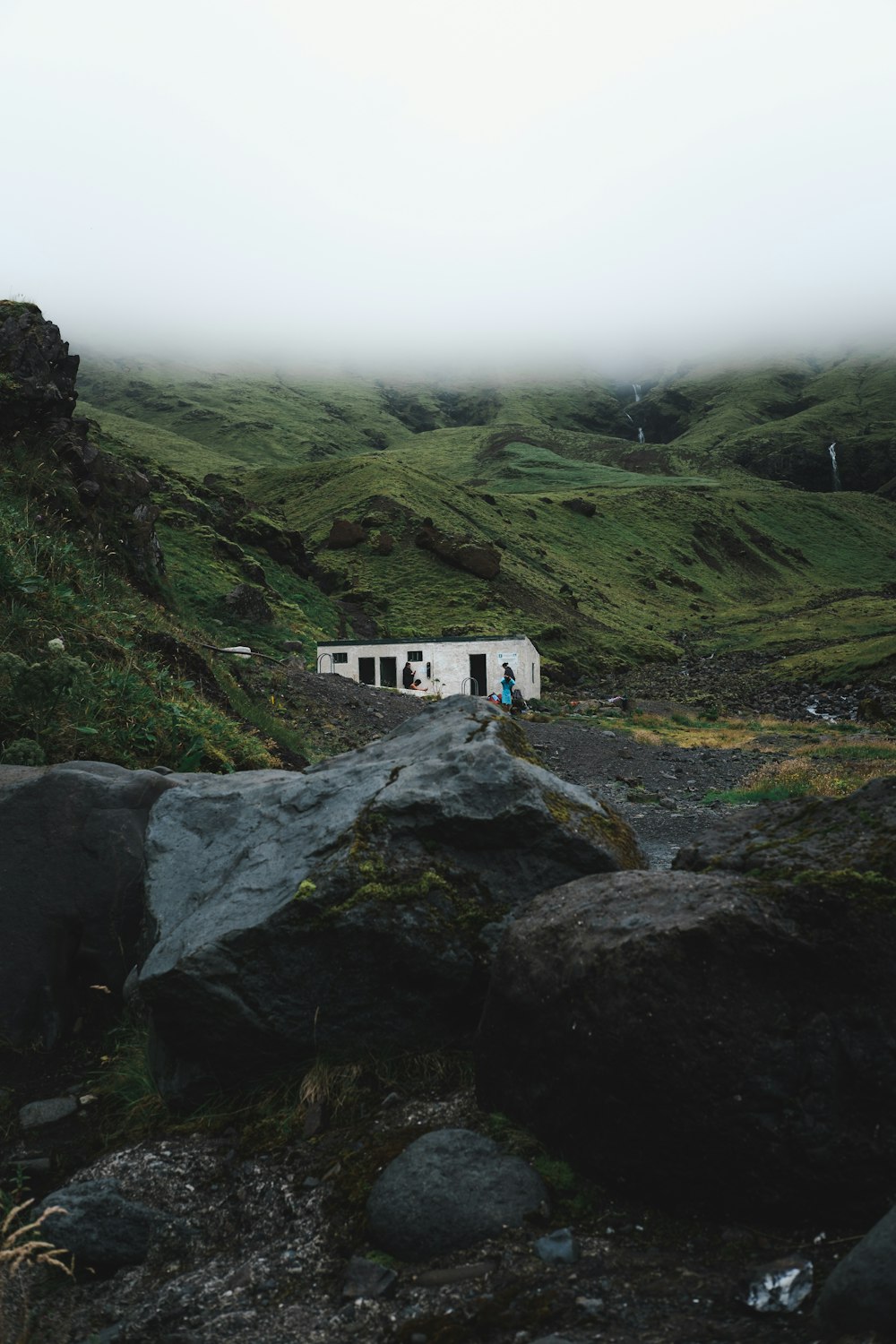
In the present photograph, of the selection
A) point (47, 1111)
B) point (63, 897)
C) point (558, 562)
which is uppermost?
point (63, 897)

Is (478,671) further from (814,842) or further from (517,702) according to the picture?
(814,842)

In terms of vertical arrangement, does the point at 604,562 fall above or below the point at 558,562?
below

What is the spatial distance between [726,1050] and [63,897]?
513 centimetres

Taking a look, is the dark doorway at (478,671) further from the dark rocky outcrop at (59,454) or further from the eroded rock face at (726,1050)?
the eroded rock face at (726,1050)

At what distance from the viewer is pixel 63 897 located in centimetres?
658

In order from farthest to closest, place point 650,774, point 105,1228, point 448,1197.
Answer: point 650,774, point 105,1228, point 448,1197

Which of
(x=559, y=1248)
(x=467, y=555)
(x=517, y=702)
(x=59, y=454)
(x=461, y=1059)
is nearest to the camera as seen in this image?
(x=559, y=1248)

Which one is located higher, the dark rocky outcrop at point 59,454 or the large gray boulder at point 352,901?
the dark rocky outcrop at point 59,454

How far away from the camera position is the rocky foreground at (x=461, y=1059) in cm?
365

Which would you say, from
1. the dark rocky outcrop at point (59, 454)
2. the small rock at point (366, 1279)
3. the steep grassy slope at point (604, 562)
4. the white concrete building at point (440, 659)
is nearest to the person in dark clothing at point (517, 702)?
the white concrete building at point (440, 659)

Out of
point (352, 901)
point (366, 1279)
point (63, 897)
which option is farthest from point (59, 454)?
point (366, 1279)

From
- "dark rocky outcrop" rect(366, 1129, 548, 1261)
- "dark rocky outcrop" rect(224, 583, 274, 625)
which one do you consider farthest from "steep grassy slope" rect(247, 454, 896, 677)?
"dark rocky outcrop" rect(366, 1129, 548, 1261)

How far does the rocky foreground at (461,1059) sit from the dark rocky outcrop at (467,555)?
82.3 m

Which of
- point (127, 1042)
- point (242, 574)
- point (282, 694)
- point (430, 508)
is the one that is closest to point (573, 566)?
point (430, 508)
